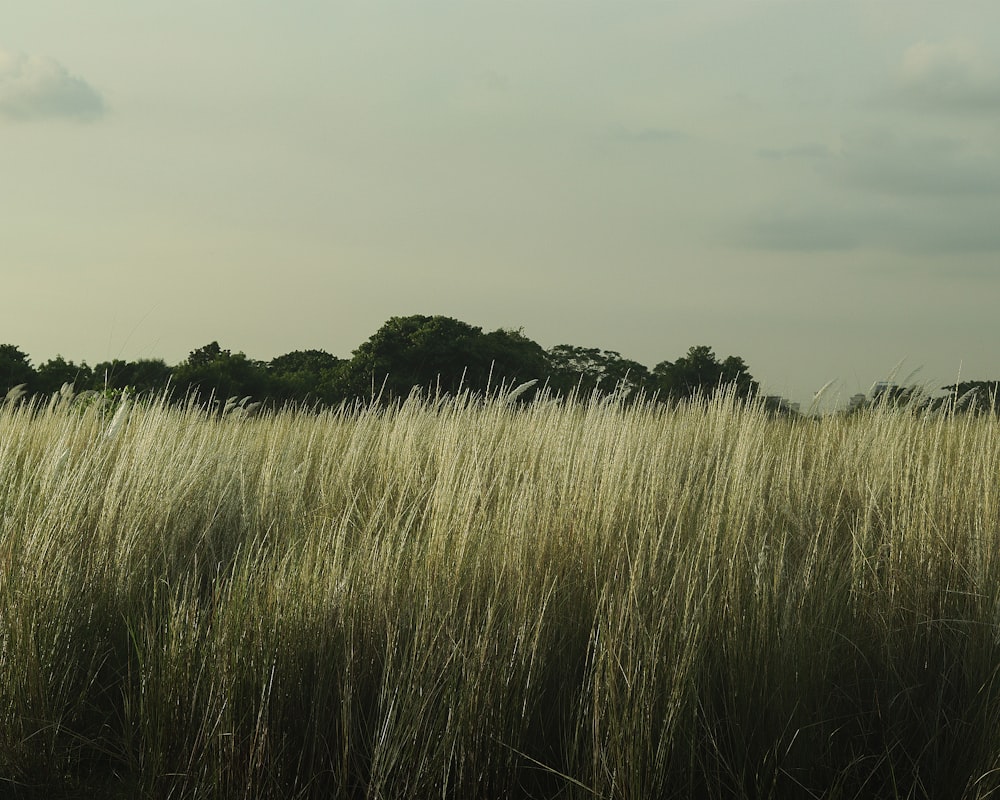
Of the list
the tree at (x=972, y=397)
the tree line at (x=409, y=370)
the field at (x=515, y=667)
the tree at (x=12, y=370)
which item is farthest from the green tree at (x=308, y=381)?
the field at (x=515, y=667)

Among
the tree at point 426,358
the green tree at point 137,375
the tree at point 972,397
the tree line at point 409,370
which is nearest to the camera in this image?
the tree at point 972,397

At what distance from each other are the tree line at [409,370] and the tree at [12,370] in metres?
0.01

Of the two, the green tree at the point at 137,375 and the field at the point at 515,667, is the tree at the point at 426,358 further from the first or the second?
the field at the point at 515,667

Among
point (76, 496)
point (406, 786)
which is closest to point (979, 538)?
point (406, 786)

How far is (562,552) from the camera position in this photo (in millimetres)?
3195

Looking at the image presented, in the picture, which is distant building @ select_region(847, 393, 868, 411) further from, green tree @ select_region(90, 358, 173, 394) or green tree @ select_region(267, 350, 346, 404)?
green tree @ select_region(267, 350, 346, 404)

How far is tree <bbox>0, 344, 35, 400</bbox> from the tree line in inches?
0.6

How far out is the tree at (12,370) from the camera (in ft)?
49.6

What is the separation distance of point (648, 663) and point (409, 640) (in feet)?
2.23

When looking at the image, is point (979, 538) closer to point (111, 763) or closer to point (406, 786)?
point (406, 786)

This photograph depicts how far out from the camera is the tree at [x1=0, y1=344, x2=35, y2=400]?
595 inches

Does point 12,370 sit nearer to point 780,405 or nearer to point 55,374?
point 55,374

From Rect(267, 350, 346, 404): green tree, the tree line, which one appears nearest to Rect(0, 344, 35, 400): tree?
the tree line

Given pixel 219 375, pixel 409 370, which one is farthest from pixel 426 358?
pixel 219 375
